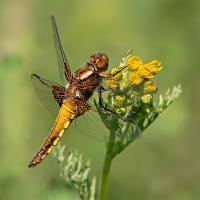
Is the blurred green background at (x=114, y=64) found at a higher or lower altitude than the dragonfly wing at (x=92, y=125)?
higher

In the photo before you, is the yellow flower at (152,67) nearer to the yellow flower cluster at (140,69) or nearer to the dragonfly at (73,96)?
the yellow flower cluster at (140,69)

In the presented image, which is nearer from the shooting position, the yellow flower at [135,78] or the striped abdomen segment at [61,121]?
the yellow flower at [135,78]

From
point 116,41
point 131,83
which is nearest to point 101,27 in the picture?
point 116,41

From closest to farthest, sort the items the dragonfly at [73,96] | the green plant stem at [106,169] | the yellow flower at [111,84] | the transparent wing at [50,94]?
1. the green plant stem at [106,169]
2. the yellow flower at [111,84]
3. the dragonfly at [73,96]
4. the transparent wing at [50,94]

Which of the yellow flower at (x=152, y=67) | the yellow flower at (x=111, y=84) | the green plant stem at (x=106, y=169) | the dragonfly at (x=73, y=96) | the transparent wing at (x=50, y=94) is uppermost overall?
the transparent wing at (x=50, y=94)

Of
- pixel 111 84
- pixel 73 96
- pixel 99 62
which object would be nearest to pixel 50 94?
pixel 73 96

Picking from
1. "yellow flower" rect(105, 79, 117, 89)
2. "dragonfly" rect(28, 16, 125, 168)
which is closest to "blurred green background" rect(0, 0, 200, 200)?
"dragonfly" rect(28, 16, 125, 168)

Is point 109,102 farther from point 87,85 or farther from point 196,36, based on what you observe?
point 196,36

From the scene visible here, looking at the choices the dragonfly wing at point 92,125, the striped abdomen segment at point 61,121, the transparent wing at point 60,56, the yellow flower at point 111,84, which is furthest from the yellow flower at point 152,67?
the transparent wing at point 60,56
